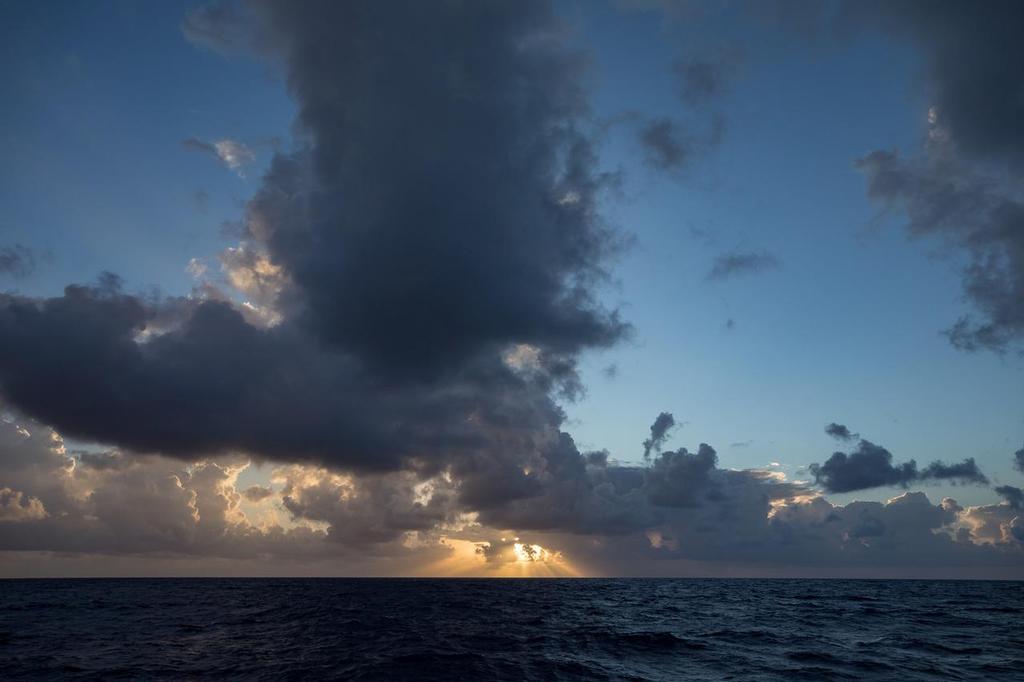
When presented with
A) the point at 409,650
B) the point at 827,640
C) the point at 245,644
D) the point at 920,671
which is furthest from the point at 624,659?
the point at 245,644

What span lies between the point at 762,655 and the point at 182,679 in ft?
123

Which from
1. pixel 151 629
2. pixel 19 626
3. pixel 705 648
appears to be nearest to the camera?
pixel 705 648

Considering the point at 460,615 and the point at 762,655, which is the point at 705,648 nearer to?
the point at 762,655

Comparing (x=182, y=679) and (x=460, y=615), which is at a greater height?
(x=182, y=679)

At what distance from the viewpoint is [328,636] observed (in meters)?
48.4

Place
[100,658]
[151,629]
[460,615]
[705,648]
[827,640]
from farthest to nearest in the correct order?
[460,615]
[151,629]
[827,640]
[705,648]
[100,658]

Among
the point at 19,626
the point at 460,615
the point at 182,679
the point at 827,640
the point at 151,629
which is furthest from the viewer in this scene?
the point at 460,615

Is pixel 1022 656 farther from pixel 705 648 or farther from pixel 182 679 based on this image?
pixel 182 679

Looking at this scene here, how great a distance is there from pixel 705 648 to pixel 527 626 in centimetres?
1924

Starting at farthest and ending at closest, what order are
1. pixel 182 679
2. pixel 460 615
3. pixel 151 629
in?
pixel 460 615 < pixel 151 629 < pixel 182 679

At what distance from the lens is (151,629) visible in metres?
55.6

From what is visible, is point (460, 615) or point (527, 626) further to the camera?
point (460, 615)

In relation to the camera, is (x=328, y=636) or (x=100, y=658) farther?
(x=328, y=636)

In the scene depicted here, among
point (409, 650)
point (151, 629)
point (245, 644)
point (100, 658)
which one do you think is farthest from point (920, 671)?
point (151, 629)
